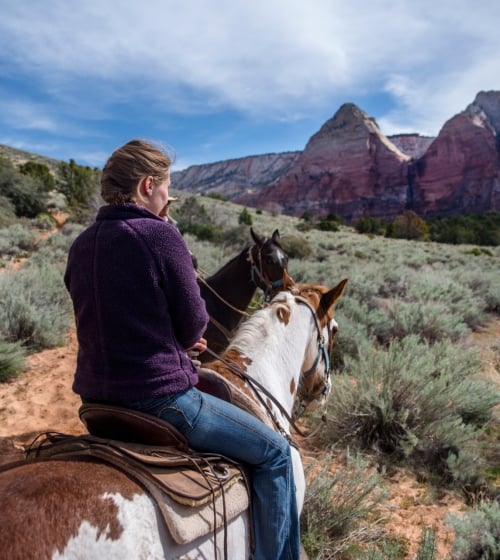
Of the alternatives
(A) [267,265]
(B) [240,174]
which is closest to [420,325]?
(A) [267,265]

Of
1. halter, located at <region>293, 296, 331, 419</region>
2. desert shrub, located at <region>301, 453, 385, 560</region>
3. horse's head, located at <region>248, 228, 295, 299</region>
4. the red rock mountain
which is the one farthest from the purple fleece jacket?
the red rock mountain

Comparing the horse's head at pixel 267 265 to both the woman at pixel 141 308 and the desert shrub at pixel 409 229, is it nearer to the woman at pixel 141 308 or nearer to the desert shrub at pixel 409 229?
the woman at pixel 141 308

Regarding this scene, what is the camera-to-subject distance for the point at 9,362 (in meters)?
5.34

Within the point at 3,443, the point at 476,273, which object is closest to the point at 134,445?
the point at 3,443

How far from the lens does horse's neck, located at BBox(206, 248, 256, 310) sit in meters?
5.24

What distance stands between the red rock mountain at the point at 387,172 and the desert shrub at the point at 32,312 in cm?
7830

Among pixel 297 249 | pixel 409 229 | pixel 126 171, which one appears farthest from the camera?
pixel 409 229

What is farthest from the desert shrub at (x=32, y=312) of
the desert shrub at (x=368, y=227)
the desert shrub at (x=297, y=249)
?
the desert shrub at (x=368, y=227)

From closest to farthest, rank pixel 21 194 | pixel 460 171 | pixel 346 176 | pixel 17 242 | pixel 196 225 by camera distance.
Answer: pixel 17 242
pixel 196 225
pixel 21 194
pixel 460 171
pixel 346 176

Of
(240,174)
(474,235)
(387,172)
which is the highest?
(240,174)

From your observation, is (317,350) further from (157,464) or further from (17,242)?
(17,242)

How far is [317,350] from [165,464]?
4.63 ft

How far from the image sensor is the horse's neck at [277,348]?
7.28ft

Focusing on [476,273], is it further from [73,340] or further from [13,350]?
[13,350]
